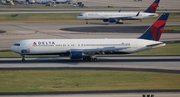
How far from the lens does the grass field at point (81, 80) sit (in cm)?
4546

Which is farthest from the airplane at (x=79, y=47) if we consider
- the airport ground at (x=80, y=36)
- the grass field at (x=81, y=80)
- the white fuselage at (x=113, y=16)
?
the white fuselage at (x=113, y=16)

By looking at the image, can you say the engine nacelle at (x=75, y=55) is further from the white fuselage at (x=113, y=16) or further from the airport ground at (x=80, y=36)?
the white fuselage at (x=113, y=16)

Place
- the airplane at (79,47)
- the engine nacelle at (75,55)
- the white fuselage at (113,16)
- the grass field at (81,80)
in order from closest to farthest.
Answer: the grass field at (81,80)
the engine nacelle at (75,55)
the airplane at (79,47)
the white fuselage at (113,16)

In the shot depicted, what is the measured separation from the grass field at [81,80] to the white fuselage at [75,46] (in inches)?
304

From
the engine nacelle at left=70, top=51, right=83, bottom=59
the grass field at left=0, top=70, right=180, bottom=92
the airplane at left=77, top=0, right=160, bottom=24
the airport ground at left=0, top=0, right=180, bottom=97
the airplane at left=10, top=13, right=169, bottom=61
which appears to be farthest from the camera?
the airplane at left=77, top=0, right=160, bottom=24

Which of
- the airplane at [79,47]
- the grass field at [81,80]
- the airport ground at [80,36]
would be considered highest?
the airplane at [79,47]

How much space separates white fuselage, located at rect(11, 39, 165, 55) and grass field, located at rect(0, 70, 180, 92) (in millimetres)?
7709

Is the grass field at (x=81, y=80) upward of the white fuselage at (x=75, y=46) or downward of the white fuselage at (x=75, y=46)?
downward

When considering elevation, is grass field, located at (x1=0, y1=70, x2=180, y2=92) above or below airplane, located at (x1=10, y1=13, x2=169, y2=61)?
below

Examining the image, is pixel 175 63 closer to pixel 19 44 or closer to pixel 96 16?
pixel 19 44

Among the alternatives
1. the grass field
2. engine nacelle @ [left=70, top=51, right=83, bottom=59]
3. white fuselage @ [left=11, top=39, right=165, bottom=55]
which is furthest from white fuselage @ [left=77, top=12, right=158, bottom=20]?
the grass field

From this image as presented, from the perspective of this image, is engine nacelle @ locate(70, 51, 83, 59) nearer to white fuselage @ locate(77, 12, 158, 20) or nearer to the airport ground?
the airport ground

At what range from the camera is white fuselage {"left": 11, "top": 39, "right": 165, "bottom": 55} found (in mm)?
62719

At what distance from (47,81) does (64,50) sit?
14.2 m
